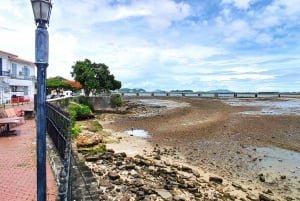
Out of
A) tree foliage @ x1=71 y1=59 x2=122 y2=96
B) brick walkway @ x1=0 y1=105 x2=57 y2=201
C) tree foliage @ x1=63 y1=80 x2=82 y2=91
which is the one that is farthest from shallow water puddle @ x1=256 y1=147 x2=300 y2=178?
tree foliage @ x1=63 y1=80 x2=82 y2=91

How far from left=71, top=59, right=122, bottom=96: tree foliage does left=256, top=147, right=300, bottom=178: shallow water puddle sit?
27688mm

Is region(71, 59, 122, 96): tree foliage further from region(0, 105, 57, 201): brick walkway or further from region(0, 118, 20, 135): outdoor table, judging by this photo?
region(0, 105, 57, 201): brick walkway

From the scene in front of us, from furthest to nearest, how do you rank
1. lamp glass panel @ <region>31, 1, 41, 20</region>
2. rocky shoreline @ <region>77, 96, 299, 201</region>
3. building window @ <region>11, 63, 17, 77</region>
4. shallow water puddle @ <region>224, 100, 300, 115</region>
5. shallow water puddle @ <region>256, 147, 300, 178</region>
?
shallow water puddle @ <region>224, 100, 300, 115</region>, building window @ <region>11, 63, 17, 77</region>, shallow water puddle @ <region>256, 147, 300, 178</region>, rocky shoreline @ <region>77, 96, 299, 201</region>, lamp glass panel @ <region>31, 1, 41, 20</region>

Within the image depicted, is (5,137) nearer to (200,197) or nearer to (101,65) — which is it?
(200,197)

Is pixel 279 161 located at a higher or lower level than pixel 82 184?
lower

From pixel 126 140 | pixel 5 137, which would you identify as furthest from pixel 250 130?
pixel 5 137

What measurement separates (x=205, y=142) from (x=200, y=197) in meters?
9.83

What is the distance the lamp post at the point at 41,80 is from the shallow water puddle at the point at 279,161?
1094cm

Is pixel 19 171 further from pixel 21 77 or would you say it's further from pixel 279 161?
pixel 21 77

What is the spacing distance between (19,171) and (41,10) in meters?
4.95

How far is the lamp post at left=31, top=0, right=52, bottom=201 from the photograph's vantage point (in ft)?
12.8

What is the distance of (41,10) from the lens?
3.89 metres

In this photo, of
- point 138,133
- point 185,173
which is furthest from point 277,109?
A: point 185,173

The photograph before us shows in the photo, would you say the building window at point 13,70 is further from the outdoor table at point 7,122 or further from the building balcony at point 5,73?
the outdoor table at point 7,122
